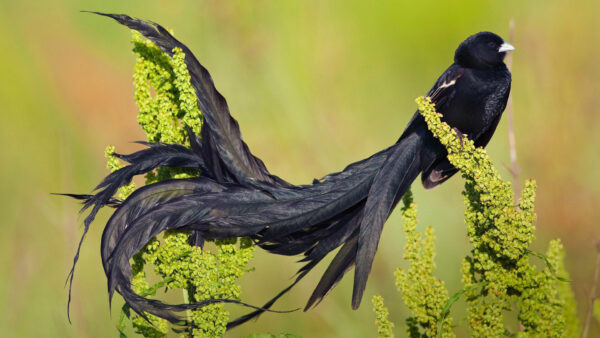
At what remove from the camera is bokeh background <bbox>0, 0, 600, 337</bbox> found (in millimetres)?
3746

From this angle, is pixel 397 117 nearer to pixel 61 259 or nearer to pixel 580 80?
pixel 580 80

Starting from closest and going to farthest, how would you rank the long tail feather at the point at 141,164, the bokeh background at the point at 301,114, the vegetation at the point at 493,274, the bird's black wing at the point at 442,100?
the vegetation at the point at 493,274 → the long tail feather at the point at 141,164 → the bird's black wing at the point at 442,100 → the bokeh background at the point at 301,114

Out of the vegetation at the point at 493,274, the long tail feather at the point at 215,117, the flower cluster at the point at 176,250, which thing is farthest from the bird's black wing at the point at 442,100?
the flower cluster at the point at 176,250

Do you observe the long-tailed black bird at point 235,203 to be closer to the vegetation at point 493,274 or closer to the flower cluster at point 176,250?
the flower cluster at point 176,250

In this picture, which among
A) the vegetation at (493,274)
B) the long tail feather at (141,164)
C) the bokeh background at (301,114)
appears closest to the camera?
the vegetation at (493,274)

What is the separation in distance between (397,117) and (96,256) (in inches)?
88.3

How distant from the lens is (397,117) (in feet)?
15.2

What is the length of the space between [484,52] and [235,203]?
1.42 metres

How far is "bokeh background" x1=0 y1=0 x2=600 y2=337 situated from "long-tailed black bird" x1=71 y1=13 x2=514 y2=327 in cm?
143

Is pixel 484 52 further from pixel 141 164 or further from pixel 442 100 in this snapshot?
pixel 141 164

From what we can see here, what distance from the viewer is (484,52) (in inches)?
115

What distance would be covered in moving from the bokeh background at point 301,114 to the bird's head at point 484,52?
1.35 metres

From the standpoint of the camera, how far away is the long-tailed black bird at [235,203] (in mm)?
2072

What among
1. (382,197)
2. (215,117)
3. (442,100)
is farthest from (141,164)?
(442,100)
